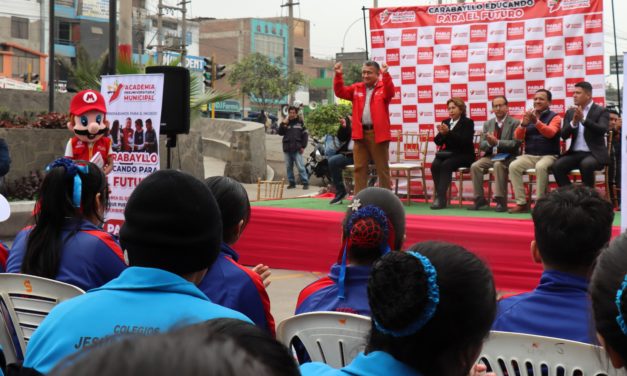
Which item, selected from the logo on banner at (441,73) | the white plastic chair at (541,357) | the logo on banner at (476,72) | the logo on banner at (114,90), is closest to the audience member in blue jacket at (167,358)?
the white plastic chair at (541,357)

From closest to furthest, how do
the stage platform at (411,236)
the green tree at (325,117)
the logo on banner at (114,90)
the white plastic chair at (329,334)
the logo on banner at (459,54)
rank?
the white plastic chair at (329,334)
the stage platform at (411,236)
the logo on banner at (114,90)
the logo on banner at (459,54)
the green tree at (325,117)

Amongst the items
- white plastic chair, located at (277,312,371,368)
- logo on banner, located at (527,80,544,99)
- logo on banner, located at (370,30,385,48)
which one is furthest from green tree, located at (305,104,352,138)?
white plastic chair, located at (277,312,371,368)

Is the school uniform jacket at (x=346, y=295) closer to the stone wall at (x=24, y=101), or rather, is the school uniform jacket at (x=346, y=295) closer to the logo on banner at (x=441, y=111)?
the logo on banner at (x=441, y=111)

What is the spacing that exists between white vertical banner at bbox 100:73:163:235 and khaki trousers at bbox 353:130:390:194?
249cm

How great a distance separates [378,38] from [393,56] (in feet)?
1.02

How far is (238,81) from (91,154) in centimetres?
4229

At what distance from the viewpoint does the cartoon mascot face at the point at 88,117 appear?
23.5ft

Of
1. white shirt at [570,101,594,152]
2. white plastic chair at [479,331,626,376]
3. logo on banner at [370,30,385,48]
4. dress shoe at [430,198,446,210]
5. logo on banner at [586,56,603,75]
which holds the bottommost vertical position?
white plastic chair at [479,331,626,376]

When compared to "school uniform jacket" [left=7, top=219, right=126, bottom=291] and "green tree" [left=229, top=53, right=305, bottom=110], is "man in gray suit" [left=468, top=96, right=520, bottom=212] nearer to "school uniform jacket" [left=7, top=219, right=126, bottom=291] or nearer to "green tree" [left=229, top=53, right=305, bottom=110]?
"school uniform jacket" [left=7, top=219, right=126, bottom=291]

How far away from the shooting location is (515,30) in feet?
32.5

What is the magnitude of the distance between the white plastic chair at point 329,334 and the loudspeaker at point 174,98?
5638 mm

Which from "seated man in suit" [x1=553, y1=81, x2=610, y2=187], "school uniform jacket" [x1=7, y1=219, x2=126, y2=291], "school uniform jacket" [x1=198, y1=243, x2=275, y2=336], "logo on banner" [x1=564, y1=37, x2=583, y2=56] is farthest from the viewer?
"logo on banner" [x1=564, y1=37, x2=583, y2=56]

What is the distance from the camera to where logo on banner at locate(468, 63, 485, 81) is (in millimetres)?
10137

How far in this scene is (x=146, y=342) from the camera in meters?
0.61
